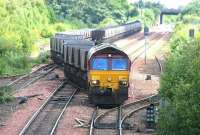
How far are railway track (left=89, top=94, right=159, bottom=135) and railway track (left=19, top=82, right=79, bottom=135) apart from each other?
1513 mm

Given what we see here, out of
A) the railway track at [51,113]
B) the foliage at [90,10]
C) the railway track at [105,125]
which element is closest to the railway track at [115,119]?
the railway track at [105,125]

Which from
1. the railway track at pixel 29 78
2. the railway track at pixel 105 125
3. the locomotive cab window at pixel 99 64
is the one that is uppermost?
the locomotive cab window at pixel 99 64

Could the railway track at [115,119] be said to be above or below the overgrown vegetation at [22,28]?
below

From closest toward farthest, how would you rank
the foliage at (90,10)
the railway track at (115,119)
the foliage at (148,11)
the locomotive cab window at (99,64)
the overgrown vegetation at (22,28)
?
1. the railway track at (115,119)
2. the locomotive cab window at (99,64)
3. the overgrown vegetation at (22,28)
4. the foliage at (90,10)
5. the foliage at (148,11)

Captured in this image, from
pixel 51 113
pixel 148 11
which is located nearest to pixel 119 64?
pixel 51 113

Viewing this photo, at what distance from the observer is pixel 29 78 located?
3350 cm

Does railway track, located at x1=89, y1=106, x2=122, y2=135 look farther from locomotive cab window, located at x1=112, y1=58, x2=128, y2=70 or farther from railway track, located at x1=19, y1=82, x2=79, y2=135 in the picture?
locomotive cab window, located at x1=112, y1=58, x2=128, y2=70

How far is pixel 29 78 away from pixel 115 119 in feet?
44.1

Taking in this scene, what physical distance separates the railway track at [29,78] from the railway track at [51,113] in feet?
8.04

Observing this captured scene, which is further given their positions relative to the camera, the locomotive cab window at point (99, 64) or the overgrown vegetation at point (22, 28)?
the overgrown vegetation at point (22, 28)

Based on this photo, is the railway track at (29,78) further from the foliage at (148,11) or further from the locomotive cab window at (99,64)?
the foliage at (148,11)

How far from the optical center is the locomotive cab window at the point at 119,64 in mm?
23172

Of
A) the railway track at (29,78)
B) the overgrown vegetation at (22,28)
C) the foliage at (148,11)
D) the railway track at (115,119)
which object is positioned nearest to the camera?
the railway track at (115,119)

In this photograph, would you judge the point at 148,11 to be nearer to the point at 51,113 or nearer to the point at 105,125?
the point at 51,113
